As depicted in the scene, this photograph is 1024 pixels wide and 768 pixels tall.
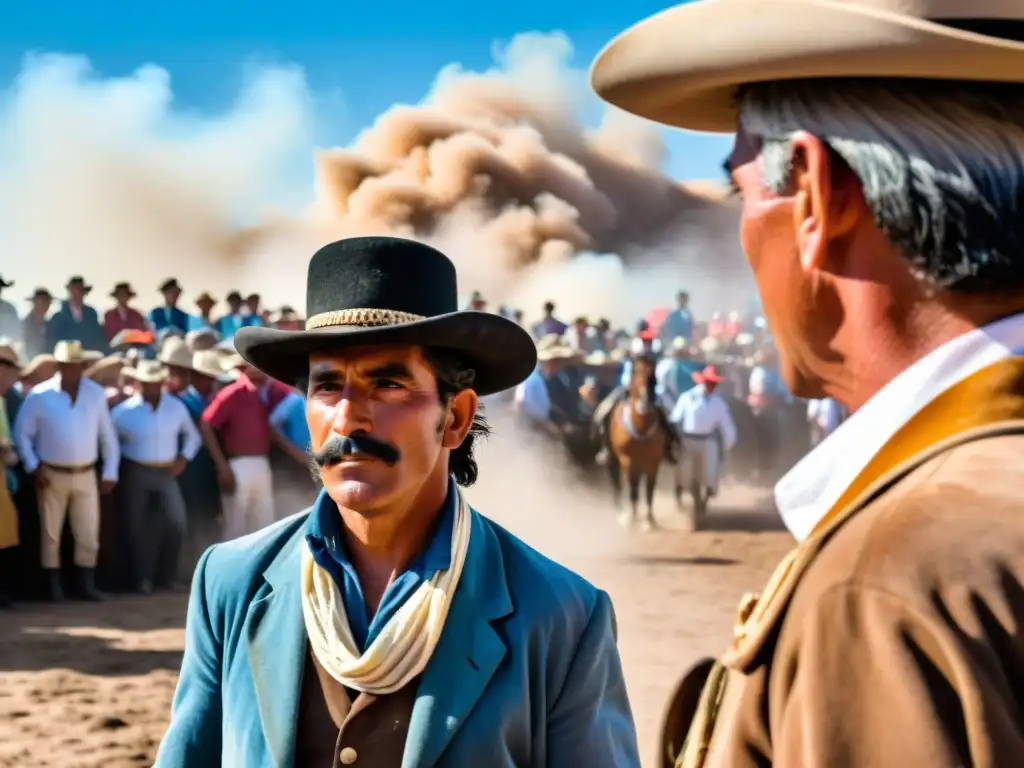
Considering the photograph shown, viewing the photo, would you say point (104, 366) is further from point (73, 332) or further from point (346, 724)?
point (346, 724)

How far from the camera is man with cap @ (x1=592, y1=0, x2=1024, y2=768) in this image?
924mm

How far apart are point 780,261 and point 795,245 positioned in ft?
0.08

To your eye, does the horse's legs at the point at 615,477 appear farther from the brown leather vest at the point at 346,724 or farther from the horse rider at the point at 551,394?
the brown leather vest at the point at 346,724

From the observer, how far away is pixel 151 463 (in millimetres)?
9094

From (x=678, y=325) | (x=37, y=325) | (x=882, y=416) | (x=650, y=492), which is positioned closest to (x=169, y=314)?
(x=37, y=325)

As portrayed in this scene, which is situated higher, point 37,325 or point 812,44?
point 37,325

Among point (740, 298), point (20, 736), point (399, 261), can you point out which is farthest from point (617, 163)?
point (399, 261)

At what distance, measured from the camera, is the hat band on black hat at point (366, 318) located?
7.04 ft

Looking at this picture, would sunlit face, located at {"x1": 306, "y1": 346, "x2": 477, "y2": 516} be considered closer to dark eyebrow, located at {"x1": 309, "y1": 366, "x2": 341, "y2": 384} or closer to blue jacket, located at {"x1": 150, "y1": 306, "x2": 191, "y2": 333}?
dark eyebrow, located at {"x1": 309, "y1": 366, "x2": 341, "y2": 384}

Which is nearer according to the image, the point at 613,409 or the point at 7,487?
the point at 7,487

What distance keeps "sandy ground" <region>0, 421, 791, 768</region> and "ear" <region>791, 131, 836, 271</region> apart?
4947 mm

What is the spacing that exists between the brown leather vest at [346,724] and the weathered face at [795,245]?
3.18 ft

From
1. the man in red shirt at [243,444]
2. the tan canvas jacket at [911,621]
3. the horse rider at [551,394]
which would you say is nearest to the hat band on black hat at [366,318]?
the tan canvas jacket at [911,621]

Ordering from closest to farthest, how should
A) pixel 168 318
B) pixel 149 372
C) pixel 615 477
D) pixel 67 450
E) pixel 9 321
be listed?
pixel 67 450 → pixel 149 372 → pixel 9 321 → pixel 168 318 → pixel 615 477
